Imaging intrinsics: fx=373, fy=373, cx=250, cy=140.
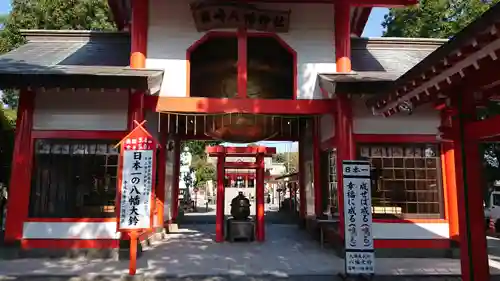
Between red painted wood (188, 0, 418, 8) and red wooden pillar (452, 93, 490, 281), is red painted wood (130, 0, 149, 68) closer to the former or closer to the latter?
red painted wood (188, 0, 418, 8)

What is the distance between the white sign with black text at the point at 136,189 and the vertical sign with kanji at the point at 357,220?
3802 mm

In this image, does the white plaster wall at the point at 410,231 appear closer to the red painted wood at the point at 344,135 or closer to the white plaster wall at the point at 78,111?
the red painted wood at the point at 344,135

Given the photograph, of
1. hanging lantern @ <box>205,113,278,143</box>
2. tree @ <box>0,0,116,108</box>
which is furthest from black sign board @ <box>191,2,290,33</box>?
tree @ <box>0,0,116,108</box>

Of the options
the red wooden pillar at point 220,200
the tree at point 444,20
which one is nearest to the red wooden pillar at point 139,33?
the red wooden pillar at point 220,200

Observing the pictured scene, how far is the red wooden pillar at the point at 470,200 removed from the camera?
539 cm

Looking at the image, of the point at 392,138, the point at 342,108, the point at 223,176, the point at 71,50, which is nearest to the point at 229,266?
Answer: the point at 223,176

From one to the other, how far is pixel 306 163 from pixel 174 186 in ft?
17.3

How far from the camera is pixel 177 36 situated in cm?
976

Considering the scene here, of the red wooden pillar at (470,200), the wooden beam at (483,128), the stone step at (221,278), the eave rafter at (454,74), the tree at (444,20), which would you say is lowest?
the stone step at (221,278)

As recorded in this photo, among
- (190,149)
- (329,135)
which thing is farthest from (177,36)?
(190,149)

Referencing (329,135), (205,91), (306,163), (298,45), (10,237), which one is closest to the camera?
(10,237)

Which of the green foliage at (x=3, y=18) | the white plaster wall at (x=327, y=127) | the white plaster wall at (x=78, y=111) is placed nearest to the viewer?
the white plaster wall at (x=78, y=111)

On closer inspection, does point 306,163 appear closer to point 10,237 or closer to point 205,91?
point 205,91

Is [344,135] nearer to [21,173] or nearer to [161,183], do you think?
[161,183]
